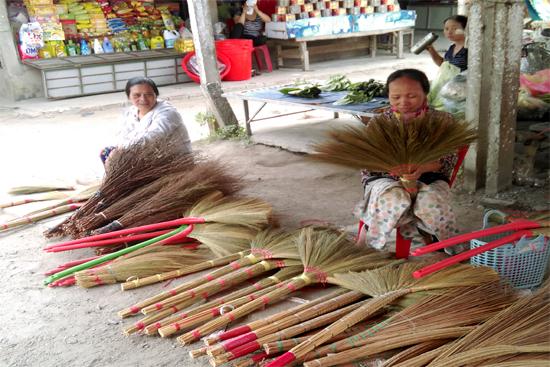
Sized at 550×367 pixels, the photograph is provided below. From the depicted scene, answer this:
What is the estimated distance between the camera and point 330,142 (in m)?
2.63

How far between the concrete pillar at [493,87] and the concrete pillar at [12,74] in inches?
287

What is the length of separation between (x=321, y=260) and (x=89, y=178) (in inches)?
118

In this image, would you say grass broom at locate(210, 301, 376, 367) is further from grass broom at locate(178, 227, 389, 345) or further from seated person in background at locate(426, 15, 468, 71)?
seated person in background at locate(426, 15, 468, 71)

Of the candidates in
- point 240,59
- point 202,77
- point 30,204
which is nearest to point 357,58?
point 240,59

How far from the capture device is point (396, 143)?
8.01 feet

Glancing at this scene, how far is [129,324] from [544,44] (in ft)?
13.0

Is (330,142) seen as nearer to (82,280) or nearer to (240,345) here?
(240,345)

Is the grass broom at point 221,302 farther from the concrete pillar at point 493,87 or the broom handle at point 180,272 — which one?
the concrete pillar at point 493,87

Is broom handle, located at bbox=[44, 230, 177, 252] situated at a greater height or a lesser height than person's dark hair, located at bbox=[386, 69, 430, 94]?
lesser

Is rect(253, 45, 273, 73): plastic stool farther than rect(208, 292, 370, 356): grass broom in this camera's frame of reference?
Yes

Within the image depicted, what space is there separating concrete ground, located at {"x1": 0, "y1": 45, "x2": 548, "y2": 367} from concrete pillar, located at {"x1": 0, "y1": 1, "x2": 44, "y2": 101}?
31cm

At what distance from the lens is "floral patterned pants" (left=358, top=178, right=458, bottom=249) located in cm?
259

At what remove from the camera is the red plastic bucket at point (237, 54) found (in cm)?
919

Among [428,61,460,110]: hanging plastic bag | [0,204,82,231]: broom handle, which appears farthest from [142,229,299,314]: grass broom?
[428,61,460,110]: hanging plastic bag
